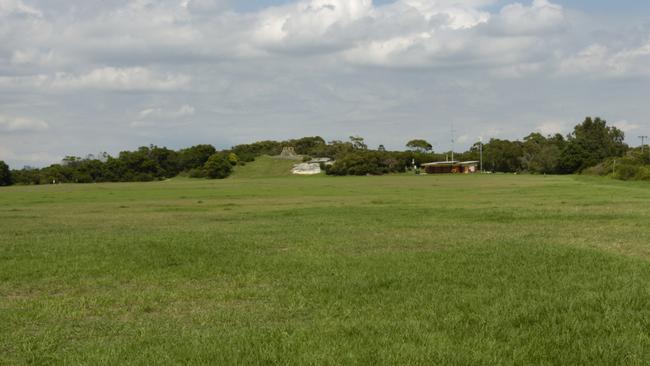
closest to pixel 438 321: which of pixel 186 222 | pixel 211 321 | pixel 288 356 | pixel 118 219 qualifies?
pixel 288 356

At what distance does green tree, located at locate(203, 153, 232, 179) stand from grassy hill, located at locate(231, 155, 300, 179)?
2.34 m

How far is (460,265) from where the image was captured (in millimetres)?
14461

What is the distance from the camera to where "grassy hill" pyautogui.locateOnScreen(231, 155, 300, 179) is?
501ft

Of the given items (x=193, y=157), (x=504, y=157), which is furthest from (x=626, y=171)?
(x=193, y=157)

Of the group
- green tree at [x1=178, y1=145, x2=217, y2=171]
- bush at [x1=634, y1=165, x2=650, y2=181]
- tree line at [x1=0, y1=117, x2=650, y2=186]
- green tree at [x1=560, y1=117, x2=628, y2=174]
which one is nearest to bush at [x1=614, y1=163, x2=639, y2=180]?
bush at [x1=634, y1=165, x2=650, y2=181]

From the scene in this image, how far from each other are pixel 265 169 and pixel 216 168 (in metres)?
17.3

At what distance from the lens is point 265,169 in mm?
162125

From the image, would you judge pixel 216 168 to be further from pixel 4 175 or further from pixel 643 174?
pixel 643 174

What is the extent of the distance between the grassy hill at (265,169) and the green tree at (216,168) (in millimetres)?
2337

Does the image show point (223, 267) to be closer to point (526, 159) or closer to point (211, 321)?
point (211, 321)

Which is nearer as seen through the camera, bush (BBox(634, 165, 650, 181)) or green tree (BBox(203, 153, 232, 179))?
bush (BBox(634, 165, 650, 181))

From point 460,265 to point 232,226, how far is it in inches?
564

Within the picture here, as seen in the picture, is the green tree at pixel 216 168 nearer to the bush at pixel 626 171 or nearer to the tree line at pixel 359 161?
the tree line at pixel 359 161

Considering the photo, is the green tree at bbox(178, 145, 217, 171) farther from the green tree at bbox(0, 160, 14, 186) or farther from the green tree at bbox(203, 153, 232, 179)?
the green tree at bbox(0, 160, 14, 186)
